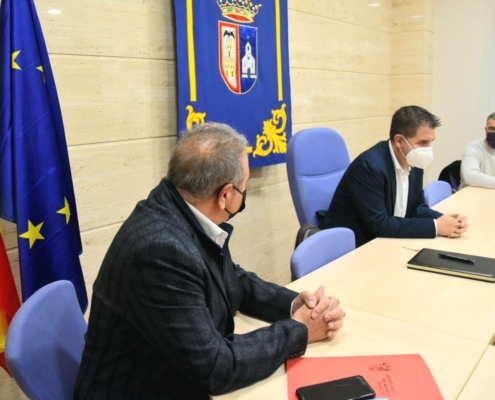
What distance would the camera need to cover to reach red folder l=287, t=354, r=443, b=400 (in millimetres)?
1033

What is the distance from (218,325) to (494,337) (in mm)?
726

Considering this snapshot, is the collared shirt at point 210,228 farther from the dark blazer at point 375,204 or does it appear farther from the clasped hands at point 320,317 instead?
the dark blazer at point 375,204

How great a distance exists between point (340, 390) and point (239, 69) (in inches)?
80.5

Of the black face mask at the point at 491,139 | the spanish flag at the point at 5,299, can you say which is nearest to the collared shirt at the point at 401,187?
the black face mask at the point at 491,139

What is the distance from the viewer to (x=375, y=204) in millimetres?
2293

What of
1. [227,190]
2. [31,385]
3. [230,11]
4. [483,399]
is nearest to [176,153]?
[227,190]

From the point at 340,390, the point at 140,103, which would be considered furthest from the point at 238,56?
the point at 340,390

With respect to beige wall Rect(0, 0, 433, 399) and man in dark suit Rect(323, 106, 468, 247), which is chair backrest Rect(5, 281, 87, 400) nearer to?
beige wall Rect(0, 0, 433, 399)

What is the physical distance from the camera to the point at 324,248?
1855mm

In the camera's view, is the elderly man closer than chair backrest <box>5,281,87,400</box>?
No

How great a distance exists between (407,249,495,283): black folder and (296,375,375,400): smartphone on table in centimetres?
78

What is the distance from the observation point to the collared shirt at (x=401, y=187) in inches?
95.2

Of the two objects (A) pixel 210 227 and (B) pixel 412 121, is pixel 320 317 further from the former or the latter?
(B) pixel 412 121

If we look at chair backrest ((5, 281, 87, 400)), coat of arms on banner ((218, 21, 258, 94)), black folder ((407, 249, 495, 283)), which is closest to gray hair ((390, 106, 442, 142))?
black folder ((407, 249, 495, 283))
